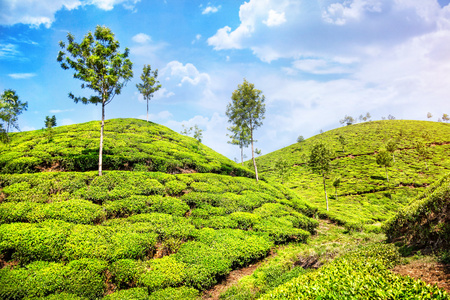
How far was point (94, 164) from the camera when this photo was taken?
19469 millimetres

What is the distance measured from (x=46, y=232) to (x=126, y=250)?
13.6 feet

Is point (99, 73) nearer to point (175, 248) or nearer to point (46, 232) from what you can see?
point (46, 232)

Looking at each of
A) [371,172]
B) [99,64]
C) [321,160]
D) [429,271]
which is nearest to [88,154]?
[99,64]

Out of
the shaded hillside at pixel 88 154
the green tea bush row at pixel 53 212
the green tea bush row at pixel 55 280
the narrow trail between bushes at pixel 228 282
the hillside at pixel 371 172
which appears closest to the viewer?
the green tea bush row at pixel 55 280

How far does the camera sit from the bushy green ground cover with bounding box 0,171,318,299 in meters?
9.09

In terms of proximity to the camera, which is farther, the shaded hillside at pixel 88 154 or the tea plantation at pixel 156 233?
the shaded hillside at pixel 88 154

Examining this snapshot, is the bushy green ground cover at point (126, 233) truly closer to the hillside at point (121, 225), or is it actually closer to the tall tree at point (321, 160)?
the hillside at point (121, 225)

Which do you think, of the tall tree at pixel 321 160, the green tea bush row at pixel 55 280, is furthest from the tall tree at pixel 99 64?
the tall tree at pixel 321 160

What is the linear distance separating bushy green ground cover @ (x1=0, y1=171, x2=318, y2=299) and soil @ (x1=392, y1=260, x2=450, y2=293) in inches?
315

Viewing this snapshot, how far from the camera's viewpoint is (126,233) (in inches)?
460

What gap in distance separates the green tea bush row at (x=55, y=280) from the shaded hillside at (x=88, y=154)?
12.1 meters

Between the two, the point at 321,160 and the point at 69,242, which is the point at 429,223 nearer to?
the point at 69,242

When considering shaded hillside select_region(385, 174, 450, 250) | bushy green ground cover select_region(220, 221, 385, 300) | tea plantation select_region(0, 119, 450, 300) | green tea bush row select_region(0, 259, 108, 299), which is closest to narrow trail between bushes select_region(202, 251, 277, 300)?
tea plantation select_region(0, 119, 450, 300)

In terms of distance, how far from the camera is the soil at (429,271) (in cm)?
672
